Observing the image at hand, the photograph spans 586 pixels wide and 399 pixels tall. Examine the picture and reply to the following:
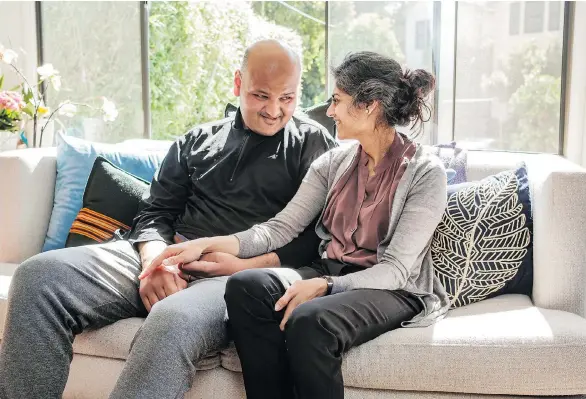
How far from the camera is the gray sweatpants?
69.4 inches

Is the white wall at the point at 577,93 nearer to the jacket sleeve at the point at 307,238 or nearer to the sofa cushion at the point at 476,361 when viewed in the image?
the jacket sleeve at the point at 307,238

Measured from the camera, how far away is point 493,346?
73.1 inches

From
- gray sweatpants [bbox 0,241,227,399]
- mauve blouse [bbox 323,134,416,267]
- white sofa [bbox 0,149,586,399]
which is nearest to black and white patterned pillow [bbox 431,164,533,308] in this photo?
white sofa [bbox 0,149,586,399]

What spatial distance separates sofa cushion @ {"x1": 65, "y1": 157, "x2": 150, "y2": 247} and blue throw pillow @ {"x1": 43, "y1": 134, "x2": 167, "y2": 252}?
0.09 meters

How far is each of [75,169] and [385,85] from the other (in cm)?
125

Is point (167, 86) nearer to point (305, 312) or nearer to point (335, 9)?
point (335, 9)

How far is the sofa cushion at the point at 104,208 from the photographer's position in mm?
2561

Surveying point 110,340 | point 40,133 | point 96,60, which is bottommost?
point 110,340

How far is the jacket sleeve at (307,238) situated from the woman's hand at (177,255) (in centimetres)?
24

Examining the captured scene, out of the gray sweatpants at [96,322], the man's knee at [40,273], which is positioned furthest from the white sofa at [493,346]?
the man's knee at [40,273]

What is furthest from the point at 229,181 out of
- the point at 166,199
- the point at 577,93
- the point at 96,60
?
the point at 96,60

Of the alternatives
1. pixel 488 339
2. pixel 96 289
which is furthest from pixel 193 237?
pixel 488 339

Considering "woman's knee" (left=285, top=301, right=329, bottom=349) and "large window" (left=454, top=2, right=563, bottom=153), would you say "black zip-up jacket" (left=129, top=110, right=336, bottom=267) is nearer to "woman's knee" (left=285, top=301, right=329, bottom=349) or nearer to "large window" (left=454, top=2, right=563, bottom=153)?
"woman's knee" (left=285, top=301, right=329, bottom=349)

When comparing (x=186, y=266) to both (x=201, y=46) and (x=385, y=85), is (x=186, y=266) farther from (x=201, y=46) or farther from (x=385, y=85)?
(x=201, y=46)
